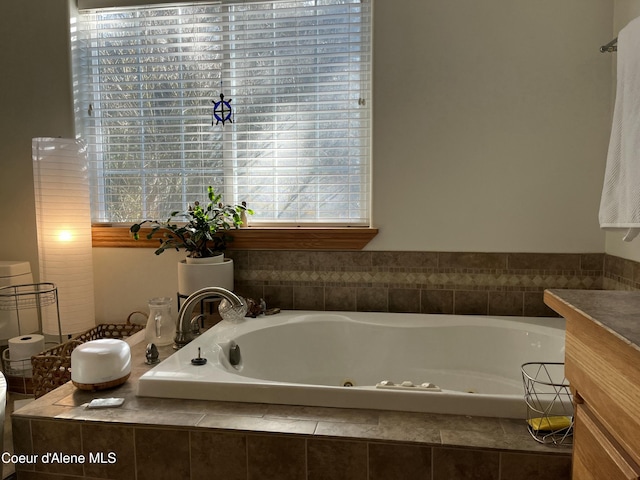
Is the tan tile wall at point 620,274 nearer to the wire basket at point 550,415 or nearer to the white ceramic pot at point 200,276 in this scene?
the wire basket at point 550,415

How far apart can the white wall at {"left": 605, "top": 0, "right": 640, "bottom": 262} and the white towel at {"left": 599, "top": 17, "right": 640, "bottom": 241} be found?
72cm

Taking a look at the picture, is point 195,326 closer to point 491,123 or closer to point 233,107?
point 233,107

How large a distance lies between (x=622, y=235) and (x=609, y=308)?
4.78 feet

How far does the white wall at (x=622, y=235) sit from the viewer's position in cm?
192

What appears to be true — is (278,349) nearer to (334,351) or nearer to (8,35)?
(334,351)

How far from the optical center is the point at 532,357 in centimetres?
200

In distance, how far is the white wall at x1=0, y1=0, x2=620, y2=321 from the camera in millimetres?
2166

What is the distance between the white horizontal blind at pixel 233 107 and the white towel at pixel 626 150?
3.98 ft

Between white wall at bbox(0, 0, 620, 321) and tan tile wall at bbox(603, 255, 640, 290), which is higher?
white wall at bbox(0, 0, 620, 321)

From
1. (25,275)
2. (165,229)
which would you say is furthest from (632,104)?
(25,275)

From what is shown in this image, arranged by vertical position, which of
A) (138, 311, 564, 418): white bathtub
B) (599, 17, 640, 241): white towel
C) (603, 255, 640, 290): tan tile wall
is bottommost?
(138, 311, 564, 418): white bathtub

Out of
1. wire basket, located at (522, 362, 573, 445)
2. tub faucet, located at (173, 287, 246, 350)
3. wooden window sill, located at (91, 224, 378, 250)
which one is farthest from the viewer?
wooden window sill, located at (91, 224, 378, 250)

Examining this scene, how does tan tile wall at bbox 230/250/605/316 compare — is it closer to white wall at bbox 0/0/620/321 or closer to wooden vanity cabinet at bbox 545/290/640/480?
white wall at bbox 0/0/620/321

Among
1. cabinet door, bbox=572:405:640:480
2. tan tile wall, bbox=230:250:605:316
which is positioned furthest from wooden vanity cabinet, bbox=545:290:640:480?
tan tile wall, bbox=230:250:605:316
